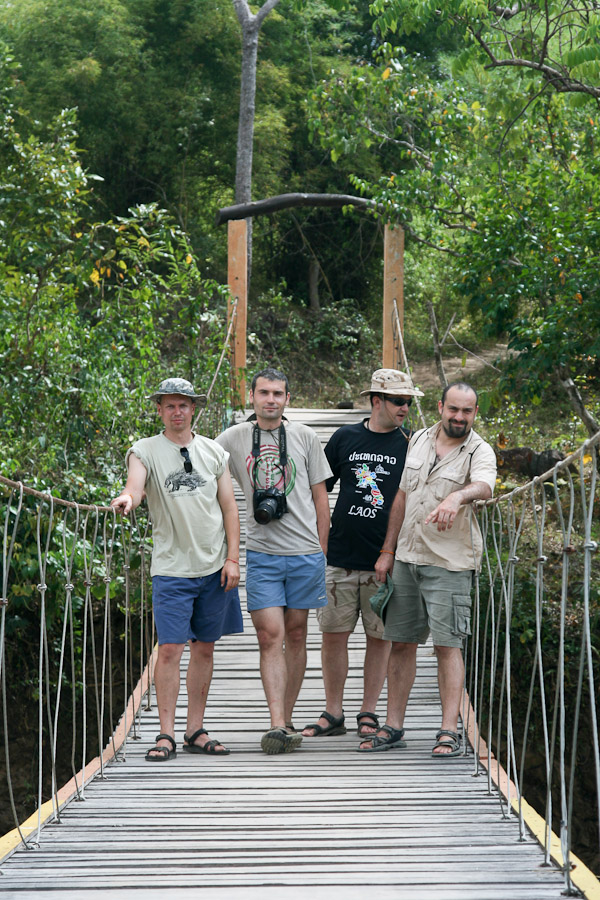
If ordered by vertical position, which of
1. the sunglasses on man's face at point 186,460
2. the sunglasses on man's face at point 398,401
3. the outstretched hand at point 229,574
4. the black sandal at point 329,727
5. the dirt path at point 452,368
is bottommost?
the black sandal at point 329,727

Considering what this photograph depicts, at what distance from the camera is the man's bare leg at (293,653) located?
10.8 ft

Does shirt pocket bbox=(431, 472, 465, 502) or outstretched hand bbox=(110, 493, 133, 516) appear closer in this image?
outstretched hand bbox=(110, 493, 133, 516)

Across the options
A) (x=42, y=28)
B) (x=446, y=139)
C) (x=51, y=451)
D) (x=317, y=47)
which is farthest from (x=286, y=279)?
(x=51, y=451)

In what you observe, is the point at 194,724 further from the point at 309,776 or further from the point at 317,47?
the point at 317,47

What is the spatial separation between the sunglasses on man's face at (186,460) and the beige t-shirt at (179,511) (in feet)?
0.04

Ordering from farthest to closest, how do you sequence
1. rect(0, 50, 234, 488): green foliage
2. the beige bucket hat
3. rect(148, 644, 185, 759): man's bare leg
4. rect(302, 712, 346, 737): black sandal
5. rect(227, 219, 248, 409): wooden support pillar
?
rect(227, 219, 248, 409): wooden support pillar, rect(0, 50, 234, 488): green foliage, rect(302, 712, 346, 737): black sandal, the beige bucket hat, rect(148, 644, 185, 759): man's bare leg

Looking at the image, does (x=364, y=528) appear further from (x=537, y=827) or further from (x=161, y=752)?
(x=537, y=827)

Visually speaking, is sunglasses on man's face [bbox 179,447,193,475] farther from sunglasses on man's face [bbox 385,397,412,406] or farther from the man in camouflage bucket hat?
sunglasses on man's face [bbox 385,397,412,406]

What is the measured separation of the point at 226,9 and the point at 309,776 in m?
12.2

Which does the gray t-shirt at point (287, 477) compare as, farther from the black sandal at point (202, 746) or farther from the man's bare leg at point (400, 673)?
the black sandal at point (202, 746)

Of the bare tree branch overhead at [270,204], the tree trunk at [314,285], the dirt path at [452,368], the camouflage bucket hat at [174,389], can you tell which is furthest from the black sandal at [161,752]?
the tree trunk at [314,285]

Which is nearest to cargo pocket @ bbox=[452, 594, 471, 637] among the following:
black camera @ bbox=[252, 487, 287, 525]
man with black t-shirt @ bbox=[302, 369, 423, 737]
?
man with black t-shirt @ bbox=[302, 369, 423, 737]

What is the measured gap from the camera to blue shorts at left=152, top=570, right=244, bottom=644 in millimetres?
3033

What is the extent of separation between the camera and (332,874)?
2.03 meters
